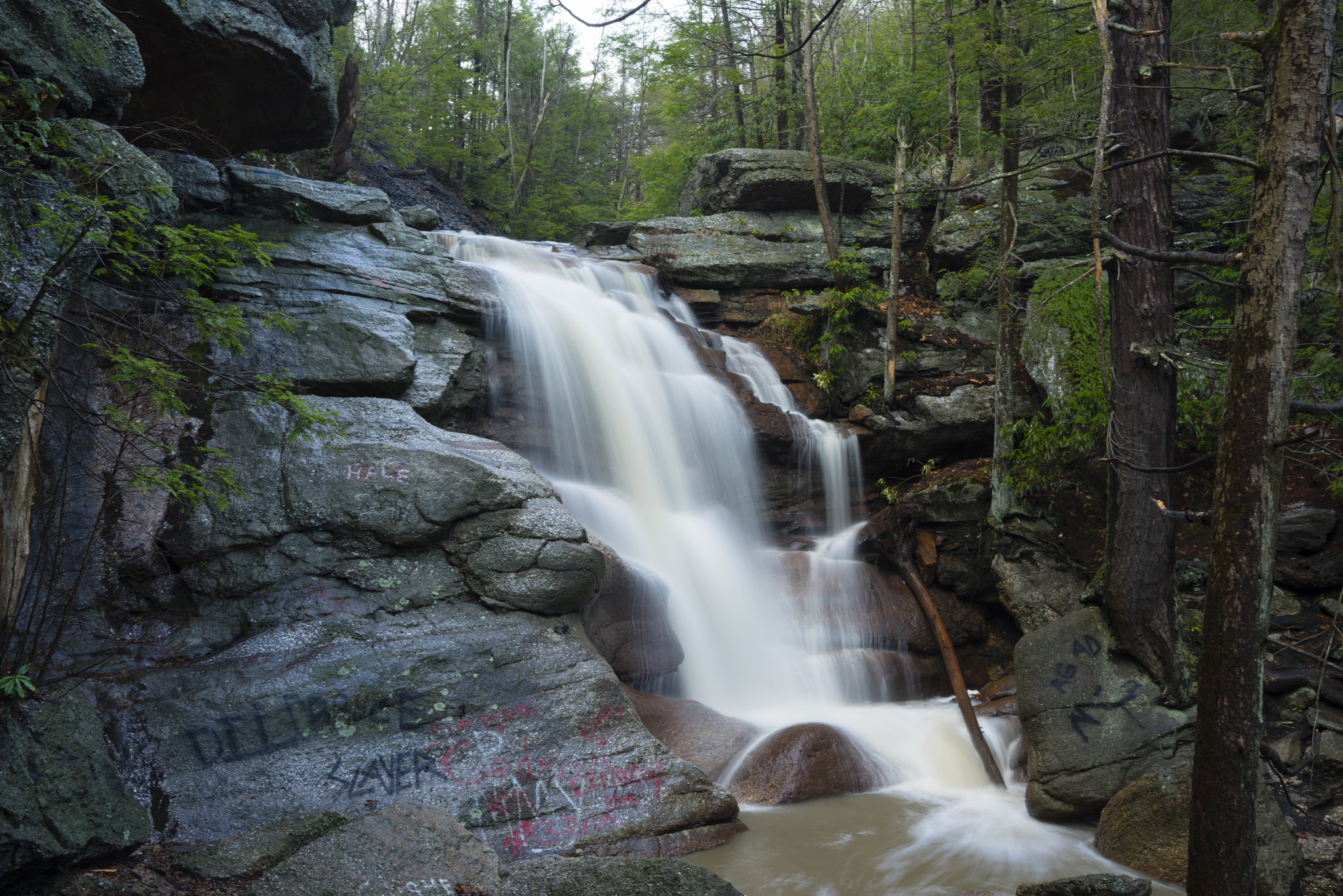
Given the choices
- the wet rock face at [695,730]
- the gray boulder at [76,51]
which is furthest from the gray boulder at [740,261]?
the gray boulder at [76,51]

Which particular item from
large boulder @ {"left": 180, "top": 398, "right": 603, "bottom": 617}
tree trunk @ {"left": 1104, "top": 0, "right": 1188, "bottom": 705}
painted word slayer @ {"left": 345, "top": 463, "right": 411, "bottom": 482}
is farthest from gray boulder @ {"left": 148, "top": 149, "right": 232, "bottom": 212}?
tree trunk @ {"left": 1104, "top": 0, "right": 1188, "bottom": 705}

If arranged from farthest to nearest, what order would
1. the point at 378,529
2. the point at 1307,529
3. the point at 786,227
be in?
the point at 786,227 < the point at 1307,529 < the point at 378,529

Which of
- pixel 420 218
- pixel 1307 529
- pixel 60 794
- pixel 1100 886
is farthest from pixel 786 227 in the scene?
pixel 60 794

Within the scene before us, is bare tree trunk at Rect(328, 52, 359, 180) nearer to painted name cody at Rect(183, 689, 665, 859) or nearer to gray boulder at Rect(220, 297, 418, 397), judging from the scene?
gray boulder at Rect(220, 297, 418, 397)

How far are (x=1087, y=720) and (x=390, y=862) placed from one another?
5443mm

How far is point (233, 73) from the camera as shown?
825 cm

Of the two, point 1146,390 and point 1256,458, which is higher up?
point 1146,390

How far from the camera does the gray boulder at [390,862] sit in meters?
3.20

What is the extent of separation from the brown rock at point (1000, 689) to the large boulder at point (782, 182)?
9638 mm

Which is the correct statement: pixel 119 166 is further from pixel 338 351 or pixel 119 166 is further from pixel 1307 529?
pixel 1307 529

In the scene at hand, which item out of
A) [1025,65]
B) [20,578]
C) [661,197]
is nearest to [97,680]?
[20,578]

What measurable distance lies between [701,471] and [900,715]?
387cm

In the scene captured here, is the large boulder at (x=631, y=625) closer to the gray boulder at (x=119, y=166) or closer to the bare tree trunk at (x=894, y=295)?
the gray boulder at (x=119, y=166)

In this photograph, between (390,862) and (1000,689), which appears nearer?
(390,862)
